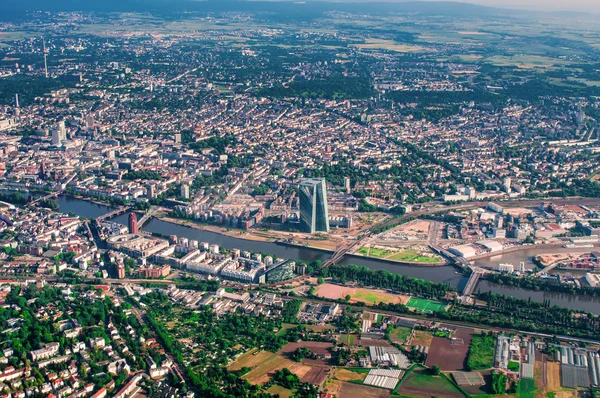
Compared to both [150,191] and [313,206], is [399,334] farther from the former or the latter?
[150,191]

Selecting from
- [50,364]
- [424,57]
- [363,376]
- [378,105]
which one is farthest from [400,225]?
[424,57]

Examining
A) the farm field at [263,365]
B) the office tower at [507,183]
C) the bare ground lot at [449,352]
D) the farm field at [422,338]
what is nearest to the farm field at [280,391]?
the farm field at [263,365]

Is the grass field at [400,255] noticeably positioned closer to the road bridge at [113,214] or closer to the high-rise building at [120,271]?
the high-rise building at [120,271]

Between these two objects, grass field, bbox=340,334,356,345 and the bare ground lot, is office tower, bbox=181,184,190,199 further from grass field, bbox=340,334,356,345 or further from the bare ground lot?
the bare ground lot

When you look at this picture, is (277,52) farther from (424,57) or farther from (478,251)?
(478,251)

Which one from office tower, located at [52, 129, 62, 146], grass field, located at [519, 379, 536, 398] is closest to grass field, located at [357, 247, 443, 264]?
grass field, located at [519, 379, 536, 398]

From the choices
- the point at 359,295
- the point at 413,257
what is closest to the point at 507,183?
the point at 413,257
